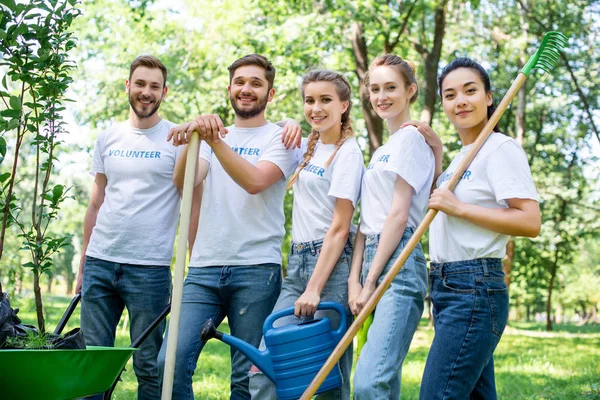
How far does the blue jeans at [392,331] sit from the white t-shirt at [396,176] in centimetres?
12

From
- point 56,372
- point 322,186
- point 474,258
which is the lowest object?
point 56,372

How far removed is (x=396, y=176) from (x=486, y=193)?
48cm

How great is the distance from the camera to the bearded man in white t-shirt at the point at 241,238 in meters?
3.27

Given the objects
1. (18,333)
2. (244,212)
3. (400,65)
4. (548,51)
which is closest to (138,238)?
(244,212)

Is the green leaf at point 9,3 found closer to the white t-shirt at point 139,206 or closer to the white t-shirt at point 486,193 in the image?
the white t-shirt at point 139,206

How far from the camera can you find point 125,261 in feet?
12.1

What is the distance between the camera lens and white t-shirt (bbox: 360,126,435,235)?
119 inches

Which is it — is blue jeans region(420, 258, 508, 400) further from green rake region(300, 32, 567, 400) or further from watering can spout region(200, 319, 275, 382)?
watering can spout region(200, 319, 275, 382)

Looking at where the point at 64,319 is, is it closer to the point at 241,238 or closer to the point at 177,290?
the point at 177,290

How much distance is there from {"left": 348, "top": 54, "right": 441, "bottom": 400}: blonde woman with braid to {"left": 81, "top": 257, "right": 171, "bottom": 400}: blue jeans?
1190 mm

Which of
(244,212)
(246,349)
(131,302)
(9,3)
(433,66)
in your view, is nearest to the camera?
(9,3)

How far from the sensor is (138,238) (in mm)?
3705

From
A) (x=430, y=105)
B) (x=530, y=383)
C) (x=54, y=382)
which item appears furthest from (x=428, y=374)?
(x=430, y=105)

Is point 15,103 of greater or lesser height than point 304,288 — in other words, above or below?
above
